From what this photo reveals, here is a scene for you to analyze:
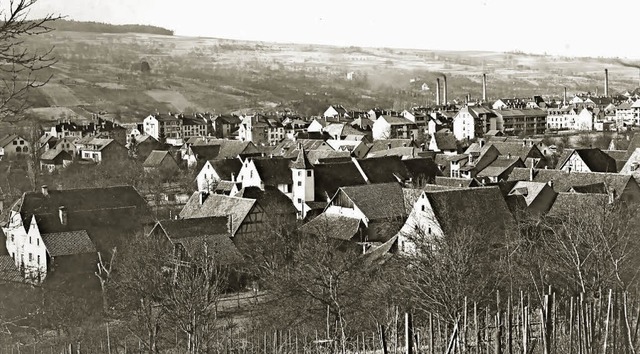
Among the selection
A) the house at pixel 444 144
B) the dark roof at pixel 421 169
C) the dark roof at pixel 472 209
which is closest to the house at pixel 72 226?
the dark roof at pixel 472 209

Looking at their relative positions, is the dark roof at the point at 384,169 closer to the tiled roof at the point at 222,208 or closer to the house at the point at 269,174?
the house at the point at 269,174

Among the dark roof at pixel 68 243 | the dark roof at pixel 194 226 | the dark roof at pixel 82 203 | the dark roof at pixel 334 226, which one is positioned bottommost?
the dark roof at pixel 334 226

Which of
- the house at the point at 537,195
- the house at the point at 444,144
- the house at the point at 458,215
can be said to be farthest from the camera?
the house at the point at 444,144

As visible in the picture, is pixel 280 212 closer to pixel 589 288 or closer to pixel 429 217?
pixel 429 217

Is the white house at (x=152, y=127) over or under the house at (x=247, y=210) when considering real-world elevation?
under

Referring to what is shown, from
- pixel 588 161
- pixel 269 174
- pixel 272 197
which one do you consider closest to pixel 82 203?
pixel 272 197

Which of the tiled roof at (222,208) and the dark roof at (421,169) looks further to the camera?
the dark roof at (421,169)

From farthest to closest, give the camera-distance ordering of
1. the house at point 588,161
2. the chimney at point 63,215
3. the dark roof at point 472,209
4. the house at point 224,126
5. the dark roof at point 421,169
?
the house at point 224,126, the house at point 588,161, the dark roof at point 421,169, the chimney at point 63,215, the dark roof at point 472,209
